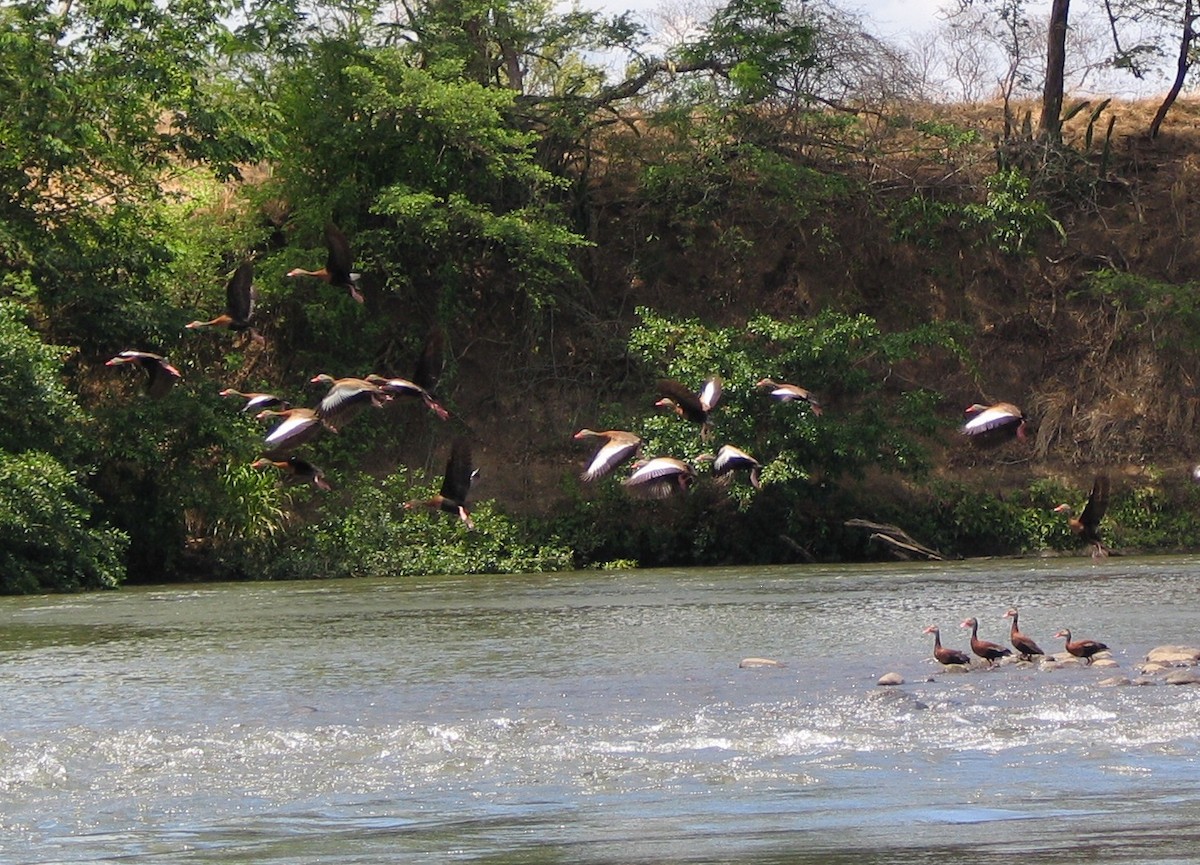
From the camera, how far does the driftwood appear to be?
23016 mm

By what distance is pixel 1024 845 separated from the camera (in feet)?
20.9

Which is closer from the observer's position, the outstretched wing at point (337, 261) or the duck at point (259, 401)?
the outstretched wing at point (337, 261)

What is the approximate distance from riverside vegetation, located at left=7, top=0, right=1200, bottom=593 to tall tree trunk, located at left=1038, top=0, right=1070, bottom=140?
35cm

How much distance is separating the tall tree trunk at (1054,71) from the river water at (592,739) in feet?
46.0

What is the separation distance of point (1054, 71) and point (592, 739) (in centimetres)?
2179

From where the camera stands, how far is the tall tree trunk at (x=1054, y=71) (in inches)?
1113

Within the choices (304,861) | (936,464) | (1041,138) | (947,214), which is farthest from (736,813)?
(1041,138)

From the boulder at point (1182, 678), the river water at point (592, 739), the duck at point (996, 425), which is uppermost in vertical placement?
the duck at point (996, 425)

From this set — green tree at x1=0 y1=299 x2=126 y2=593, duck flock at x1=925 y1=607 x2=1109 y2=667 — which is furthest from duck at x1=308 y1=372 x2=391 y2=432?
green tree at x1=0 y1=299 x2=126 y2=593

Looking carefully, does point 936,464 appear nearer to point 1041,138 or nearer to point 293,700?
point 1041,138

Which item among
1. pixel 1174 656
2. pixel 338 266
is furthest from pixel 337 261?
pixel 1174 656

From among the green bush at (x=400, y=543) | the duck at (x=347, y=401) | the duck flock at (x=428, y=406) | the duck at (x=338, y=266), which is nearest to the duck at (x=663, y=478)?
the duck flock at (x=428, y=406)

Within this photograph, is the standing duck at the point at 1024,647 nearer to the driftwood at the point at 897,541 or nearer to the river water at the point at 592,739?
the river water at the point at 592,739

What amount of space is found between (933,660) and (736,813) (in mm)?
5261
